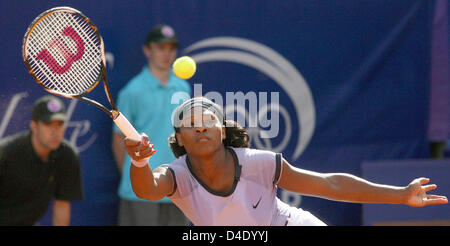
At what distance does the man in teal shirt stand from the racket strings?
152 cm

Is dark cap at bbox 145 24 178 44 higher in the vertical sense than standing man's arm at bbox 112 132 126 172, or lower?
higher

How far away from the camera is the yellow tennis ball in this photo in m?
5.37

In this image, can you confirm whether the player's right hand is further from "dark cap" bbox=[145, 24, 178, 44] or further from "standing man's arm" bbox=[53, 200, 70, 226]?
"dark cap" bbox=[145, 24, 178, 44]

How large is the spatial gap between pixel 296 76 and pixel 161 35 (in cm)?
117

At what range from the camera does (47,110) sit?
16.4 feet

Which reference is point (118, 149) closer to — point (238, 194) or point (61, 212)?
point (61, 212)

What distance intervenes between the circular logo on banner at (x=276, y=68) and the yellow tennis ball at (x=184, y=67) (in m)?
0.17

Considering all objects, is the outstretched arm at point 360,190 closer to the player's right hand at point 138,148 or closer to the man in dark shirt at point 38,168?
the player's right hand at point 138,148

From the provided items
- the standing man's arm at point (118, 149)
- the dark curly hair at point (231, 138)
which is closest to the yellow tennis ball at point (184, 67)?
the standing man's arm at point (118, 149)

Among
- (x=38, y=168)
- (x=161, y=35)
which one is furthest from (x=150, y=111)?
(x=38, y=168)

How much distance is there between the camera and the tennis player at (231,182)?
3.55 meters

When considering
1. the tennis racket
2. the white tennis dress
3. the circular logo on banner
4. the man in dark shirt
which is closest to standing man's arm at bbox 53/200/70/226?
the man in dark shirt

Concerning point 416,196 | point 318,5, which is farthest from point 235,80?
point 416,196

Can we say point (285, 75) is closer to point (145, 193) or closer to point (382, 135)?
point (382, 135)
